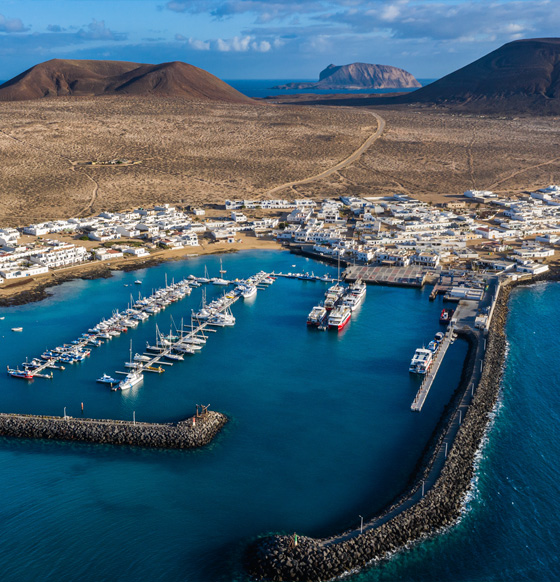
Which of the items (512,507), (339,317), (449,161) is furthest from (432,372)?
(449,161)

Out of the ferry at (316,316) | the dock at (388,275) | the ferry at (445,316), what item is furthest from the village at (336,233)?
the ferry at (316,316)

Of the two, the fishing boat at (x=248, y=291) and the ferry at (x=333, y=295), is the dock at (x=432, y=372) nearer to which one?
the ferry at (x=333, y=295)

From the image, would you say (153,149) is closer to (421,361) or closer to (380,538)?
(421,361)

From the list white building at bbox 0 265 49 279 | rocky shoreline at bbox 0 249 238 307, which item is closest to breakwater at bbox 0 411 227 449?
rocky shoreline at bbox 0 249 238 307

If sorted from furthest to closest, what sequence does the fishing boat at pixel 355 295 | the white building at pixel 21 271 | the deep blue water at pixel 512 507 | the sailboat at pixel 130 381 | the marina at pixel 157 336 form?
the white building at pixel 21 271 < the fishing boat at pixel 355 295 < the marina at pixel 157 336 < the sailboat at pixel 130 381 < the deep blue water at pixel 512 507

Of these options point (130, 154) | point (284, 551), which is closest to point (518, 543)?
point (284, 551)

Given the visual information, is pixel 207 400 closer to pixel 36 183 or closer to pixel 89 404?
pixel 89 404
